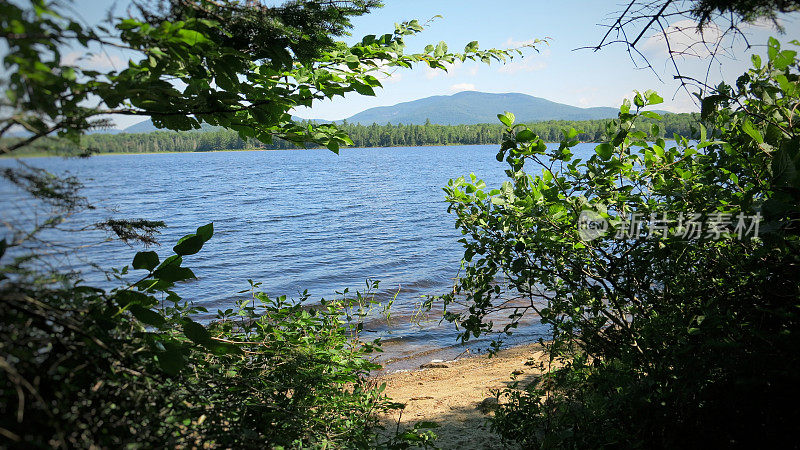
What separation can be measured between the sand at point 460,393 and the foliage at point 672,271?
0.92 metres

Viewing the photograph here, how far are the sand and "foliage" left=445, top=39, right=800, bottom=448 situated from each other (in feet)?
3.02

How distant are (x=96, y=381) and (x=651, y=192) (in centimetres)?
395

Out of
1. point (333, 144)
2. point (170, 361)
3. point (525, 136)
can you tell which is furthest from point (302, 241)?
point (170, 361)

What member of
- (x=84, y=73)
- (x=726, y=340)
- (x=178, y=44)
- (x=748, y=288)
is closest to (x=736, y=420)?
(x=726, y=340)

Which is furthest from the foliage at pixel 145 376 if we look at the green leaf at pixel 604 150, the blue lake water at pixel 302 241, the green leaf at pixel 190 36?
the green leaf at pixel 604 150

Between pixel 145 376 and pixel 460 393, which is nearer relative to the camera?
pixel 145 376

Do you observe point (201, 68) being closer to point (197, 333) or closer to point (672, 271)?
point (197, 333)

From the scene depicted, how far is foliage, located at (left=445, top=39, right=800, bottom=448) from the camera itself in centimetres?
256

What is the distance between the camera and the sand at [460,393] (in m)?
5.42

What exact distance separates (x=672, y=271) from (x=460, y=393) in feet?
Result: 15.5

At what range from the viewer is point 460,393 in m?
7.54

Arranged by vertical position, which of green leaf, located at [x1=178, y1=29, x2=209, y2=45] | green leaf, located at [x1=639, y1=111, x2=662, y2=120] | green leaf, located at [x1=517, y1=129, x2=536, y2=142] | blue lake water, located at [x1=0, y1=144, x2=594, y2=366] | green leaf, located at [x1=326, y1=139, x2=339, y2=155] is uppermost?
green leaf, located at [x1=178, y1=29, x2=209, y2=45]

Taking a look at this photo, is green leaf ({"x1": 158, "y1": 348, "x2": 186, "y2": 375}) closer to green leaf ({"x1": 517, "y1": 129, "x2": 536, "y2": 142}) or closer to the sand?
green leaf ({"x1": 517, "y1": 129, "x2": 536, "y2": 142})

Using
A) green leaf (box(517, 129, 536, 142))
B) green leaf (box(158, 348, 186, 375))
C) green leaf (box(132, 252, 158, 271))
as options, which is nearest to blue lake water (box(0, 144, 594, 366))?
green leaf (box(132, 252, 158, 271))
